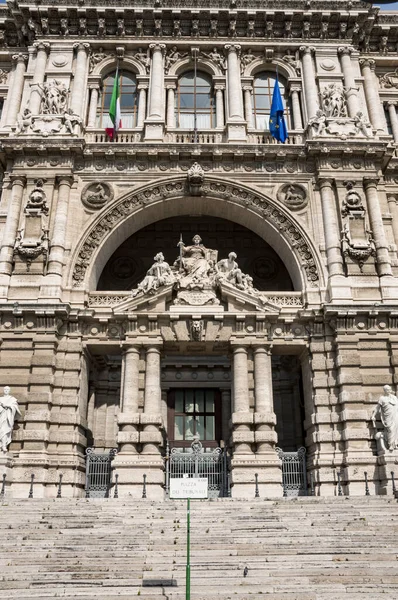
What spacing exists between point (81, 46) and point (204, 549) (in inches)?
899

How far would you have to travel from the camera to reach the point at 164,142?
23109 mm

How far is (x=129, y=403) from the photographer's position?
19.3 m

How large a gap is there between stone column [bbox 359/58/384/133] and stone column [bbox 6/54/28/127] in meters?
16.5

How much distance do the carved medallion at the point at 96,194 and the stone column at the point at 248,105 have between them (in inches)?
280

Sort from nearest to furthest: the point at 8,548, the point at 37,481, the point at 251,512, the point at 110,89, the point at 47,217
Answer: the point at 8,548 < the point at 251,512 < the point at 37,481 < the point at 47,217 < the point at 110,89

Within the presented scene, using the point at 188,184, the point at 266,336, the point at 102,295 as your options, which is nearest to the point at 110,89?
the point at 188,184

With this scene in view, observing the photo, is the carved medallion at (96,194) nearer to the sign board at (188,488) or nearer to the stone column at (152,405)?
the stone column at (152,405)

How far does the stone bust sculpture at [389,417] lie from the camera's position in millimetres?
17953

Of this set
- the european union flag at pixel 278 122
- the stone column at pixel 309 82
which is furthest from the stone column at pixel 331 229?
the stone column at pixel 309 82

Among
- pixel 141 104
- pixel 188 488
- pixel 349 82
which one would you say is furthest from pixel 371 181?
pixel 188 488

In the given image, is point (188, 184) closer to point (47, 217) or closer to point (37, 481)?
point (47, 217)

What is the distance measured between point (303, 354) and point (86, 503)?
10.1 metres

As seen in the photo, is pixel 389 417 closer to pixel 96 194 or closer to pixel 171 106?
pixel 96 194

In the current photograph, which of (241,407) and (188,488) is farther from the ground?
(241,407)
